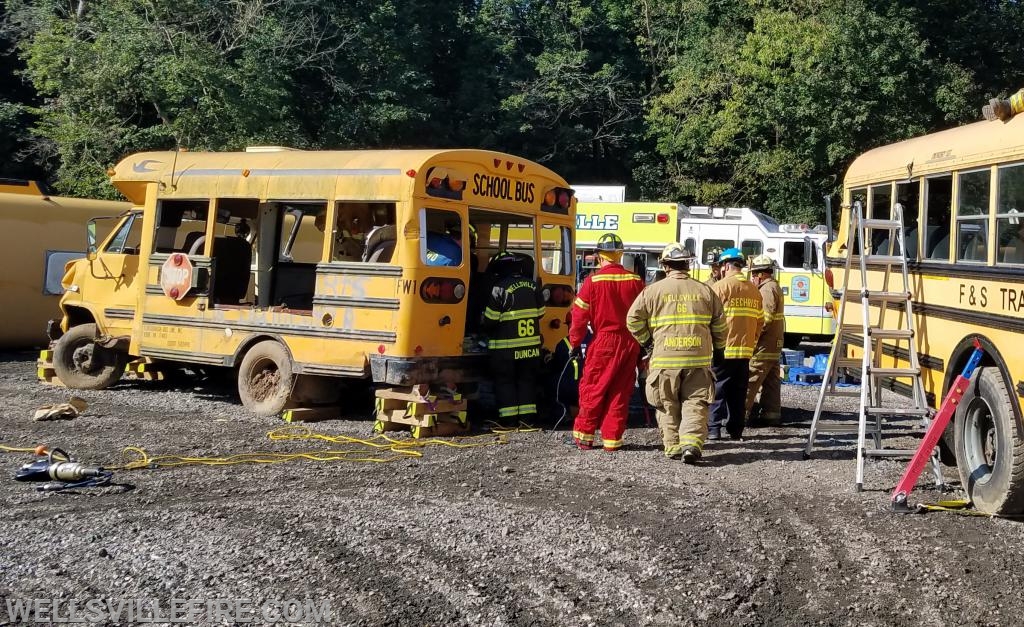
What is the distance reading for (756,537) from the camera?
5.83 meters

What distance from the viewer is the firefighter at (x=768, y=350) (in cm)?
998

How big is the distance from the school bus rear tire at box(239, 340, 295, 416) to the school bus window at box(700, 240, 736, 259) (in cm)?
943

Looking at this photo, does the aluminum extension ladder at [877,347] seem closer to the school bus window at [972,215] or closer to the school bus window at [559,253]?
the school bus window at [972,215]

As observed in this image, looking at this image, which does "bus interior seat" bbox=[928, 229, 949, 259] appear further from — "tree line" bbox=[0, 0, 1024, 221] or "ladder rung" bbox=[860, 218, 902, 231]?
"tree line" bbox=[0, 0, 1024, 221]

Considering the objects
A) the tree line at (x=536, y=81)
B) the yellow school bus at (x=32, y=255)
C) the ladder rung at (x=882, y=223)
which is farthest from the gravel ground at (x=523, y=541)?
the tree line at (x=536, y=81)

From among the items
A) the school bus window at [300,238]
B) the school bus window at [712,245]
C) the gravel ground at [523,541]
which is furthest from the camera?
the school bus window at [712,245]

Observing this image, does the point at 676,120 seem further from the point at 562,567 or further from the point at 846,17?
the point at 562,567

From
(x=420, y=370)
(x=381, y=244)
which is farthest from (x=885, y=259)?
(x=381, y=244)

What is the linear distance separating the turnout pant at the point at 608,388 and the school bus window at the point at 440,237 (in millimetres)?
1568

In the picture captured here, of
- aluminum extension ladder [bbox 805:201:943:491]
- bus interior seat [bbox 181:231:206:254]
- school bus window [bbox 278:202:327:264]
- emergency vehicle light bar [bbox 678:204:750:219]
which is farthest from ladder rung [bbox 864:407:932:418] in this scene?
emergency vehicle light bar [bbox 678:204:750:219]

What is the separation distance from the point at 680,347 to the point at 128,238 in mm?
6977

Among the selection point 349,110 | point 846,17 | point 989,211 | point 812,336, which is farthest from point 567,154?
point 989,211

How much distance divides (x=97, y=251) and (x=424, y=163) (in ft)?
16.9

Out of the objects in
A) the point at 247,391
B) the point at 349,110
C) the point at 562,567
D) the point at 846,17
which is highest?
the point at 846,17
